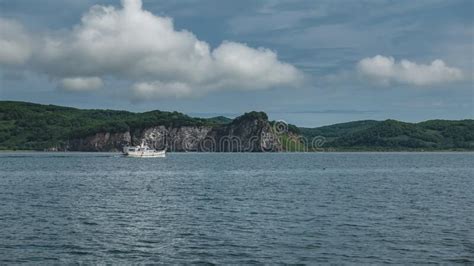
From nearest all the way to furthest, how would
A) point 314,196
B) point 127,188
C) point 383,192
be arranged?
point 314,196, point 383,192, point 127,188

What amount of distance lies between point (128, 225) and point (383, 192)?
44227mm

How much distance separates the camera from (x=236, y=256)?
34500 mm

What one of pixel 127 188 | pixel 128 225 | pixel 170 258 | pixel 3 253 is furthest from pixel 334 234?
pixel 127 188

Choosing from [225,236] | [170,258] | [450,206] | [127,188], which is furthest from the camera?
[127,188]

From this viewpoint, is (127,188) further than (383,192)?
Yes

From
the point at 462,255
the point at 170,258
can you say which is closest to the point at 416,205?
the point at 462,255

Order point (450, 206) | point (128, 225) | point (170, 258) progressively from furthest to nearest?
point (450, 206), point (128, 225), point (170, 258)

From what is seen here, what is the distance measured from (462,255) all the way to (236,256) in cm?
1395

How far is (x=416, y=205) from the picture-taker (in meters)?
61.8

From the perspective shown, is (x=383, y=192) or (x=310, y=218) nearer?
(x=310, y=218)

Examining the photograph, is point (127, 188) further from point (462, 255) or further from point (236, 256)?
point (462, 255)

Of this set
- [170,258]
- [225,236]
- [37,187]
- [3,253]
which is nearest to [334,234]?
[225,236]

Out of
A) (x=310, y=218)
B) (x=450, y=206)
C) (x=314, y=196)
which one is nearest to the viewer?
(x=310, y=218)

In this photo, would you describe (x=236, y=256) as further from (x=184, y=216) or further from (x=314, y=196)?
(x=314, y=196)
